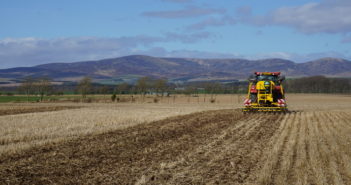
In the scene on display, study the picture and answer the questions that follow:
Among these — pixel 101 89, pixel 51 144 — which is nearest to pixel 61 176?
pixel 51 144

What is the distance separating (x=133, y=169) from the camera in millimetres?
9258

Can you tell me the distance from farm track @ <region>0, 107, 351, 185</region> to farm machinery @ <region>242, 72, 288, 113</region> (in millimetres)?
11611

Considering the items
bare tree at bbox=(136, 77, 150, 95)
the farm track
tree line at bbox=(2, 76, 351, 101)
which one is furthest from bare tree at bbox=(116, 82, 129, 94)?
the farm track

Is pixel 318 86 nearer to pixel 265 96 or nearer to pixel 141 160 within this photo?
pixel 265 96

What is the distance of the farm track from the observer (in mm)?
8438

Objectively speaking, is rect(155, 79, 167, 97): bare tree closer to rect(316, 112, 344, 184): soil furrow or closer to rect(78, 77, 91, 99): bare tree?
rect(78, 77, 91, 99): bare tree

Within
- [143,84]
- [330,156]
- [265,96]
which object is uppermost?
[143,84]

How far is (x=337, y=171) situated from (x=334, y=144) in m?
4.40

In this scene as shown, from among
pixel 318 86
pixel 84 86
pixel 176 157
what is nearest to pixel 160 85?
pixel 84 86

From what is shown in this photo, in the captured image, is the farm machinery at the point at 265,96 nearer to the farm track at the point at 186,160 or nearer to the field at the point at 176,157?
the field at the point at 176,157

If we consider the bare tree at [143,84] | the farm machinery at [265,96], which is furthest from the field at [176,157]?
the bare tree at [143,84]

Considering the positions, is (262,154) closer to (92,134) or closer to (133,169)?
(133,169)

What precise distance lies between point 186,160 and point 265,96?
58.3 ft

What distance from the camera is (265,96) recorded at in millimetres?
27141
